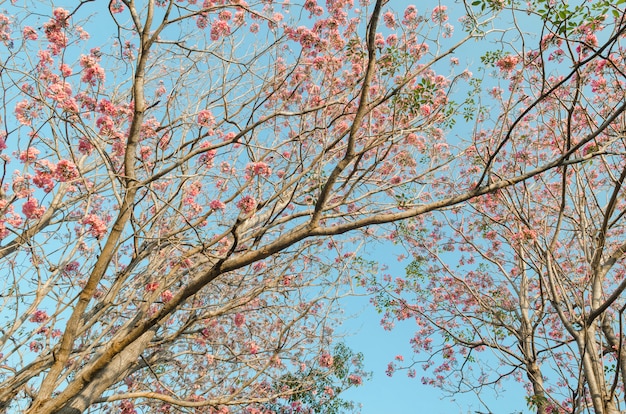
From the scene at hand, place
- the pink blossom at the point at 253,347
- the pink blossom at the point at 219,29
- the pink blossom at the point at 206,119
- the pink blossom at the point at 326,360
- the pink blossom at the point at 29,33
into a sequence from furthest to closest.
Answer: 1. the pink blossom at the point at 326,360
2. the pink blossom at the point at 253,347
3. the pink blossom at the point at 219,29
4. the pink blossom at the point at 29,33
5. the pink blossom at the point at 206,119

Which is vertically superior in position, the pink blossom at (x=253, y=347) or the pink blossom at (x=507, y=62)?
the pink blossom at (x=507, y=62)

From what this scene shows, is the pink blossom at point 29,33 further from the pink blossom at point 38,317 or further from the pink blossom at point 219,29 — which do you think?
the pink blossom at point 38,317

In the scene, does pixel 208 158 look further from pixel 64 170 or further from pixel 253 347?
pixel 253 347

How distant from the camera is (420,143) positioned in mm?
6469

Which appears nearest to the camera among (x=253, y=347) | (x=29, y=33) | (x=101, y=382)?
(x=101, y=382)

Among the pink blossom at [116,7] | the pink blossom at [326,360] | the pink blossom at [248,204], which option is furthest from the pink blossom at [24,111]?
the pink blossom at [326,360]

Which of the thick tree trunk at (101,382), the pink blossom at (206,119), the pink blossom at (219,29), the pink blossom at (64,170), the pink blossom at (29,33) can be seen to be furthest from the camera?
the pink blossom at (219,29)

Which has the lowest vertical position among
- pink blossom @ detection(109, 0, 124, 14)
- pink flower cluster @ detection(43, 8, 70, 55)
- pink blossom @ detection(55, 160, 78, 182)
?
pink blossom @ detection(55, 160, 78, 182)

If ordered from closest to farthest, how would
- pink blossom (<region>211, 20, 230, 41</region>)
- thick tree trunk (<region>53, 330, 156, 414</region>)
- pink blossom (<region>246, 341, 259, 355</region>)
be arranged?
thick tree trunk (<region>53, 330, 156, 414</region>)
pink blossom (<region>211, 20, 230, 41</region>)
pink blossom (<region>246, 341, 259, 355</region>)

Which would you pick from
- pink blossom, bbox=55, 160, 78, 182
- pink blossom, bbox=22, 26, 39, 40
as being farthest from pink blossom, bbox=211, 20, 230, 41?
pink blossom, bbox=55, 160, 78, 182

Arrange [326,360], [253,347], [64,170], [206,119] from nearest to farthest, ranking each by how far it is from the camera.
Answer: [64,170] → [206,119] → [253,347] → [326,360]

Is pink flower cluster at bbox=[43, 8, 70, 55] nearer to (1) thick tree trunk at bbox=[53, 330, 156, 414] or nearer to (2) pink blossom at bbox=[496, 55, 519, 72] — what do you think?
(1) thick tree trunk at bbox=[53, 330, 156, 414]

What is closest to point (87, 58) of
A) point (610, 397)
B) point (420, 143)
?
point (420, 143)

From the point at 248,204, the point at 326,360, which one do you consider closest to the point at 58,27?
the point at 248,204
